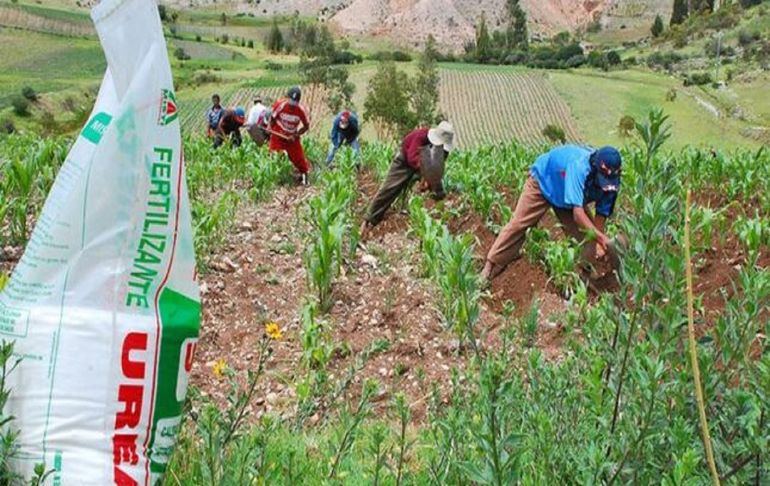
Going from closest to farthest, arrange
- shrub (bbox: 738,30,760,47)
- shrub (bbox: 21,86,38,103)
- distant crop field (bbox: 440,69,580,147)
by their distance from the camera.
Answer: shrub (bbox: 21,86,38,103) → distant crop field (bbox: 440,69,580,147) → shrub (bbox: 738,30,760,47)

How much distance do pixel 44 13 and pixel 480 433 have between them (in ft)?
386

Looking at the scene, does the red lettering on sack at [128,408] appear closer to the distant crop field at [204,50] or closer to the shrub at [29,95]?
the shrub at [29,95]

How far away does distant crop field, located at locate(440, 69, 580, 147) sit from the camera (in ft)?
180

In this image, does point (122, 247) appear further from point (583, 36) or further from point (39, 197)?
point (583, 36)

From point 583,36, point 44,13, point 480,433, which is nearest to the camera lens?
point 480,433

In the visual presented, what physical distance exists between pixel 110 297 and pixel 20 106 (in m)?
55.6

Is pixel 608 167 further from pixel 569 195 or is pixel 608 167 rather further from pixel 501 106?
pixel 501 106

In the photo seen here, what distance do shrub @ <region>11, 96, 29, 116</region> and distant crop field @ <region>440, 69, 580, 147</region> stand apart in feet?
90.8

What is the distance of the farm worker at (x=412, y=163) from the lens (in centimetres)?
759

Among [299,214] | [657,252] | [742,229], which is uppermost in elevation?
[657,252]

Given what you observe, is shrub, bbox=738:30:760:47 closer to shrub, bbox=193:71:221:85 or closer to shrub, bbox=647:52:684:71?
shrub, bbox=647:52:684:71

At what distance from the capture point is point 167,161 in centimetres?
244

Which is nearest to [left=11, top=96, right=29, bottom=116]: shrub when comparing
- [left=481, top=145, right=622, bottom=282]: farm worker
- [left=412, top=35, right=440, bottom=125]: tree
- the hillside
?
[left=412, top=35, right=440, bottom=125]: tree

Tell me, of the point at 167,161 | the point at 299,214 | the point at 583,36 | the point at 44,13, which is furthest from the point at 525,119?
the point at 583,36
